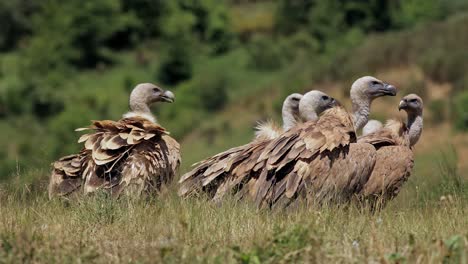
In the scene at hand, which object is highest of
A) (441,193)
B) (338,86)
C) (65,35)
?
(65,35)

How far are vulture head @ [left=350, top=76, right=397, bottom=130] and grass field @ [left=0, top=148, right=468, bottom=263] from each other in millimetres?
2069

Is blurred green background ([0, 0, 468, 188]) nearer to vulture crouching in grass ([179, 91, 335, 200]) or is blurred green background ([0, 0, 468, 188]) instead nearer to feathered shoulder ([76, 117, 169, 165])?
vulture crouching in grass ([179, 91, 335, 200])

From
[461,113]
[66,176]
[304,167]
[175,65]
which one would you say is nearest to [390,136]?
[304,167]

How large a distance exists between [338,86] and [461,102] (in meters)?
8.31

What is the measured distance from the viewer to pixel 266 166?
9375 millimetres

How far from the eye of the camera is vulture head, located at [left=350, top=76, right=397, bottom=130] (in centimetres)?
1178

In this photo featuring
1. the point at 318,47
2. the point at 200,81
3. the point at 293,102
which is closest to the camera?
the point at 293,102

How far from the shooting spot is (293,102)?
1275 centimetres

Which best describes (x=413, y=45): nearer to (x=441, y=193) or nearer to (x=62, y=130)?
(x=62, y=130)

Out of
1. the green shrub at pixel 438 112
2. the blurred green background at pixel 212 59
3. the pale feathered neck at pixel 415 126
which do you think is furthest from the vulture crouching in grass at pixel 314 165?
the green shrub at pixel 438 112

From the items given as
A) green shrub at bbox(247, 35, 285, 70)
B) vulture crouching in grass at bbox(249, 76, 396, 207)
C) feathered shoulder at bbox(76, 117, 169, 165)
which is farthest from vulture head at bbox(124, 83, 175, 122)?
green shrub at bbox(247, 35, 285, 70)

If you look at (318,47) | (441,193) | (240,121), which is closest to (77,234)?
(441,193)

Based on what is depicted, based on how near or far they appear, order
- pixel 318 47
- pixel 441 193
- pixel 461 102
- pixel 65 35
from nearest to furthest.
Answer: pixel 441 193 < pixel 461 102 < pixel 318 47 < pixel 65 35

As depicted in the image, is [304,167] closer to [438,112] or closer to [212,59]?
[438,112]
